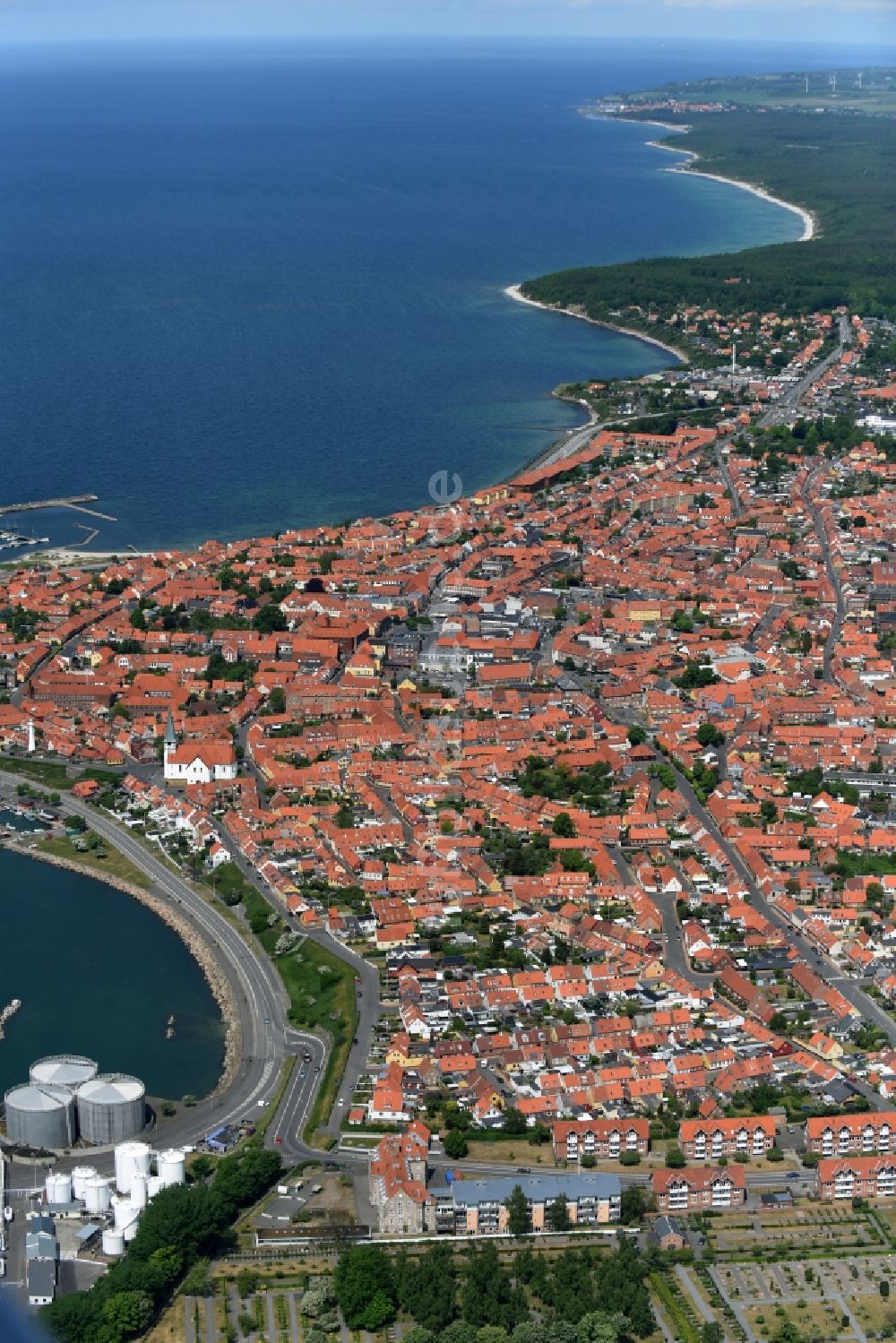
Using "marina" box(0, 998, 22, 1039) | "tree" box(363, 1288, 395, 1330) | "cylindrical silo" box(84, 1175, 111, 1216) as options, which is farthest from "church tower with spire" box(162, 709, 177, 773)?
"tree" box(363, 1288, 395, 1330)

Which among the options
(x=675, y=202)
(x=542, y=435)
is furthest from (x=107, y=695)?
(x=675, y=202)

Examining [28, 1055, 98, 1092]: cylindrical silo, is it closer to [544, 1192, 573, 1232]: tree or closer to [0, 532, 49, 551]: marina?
[544, 1192, 573, 1232]: tree

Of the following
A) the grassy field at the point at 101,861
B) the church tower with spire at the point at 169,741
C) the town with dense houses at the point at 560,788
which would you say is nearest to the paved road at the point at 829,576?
the town with dense houses at the point at 560,788

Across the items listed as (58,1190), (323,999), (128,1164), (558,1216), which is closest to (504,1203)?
(558,1216)

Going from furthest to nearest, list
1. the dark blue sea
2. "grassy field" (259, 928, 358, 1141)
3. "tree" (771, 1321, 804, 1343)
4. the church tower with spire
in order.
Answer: the dark blue sea, the church tower with spire, "grassy field" (259, 928, 358, 1141), "tree" (771, 1321, 804, 1343)

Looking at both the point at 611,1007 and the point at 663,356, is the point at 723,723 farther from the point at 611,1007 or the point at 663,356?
the point at 663,356
